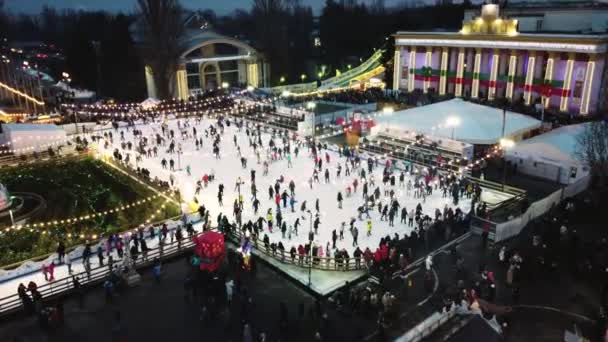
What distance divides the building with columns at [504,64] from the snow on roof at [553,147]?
23.2 ft

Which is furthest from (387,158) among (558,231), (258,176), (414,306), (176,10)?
(176,10)

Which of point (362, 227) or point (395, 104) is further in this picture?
point (395, 104)

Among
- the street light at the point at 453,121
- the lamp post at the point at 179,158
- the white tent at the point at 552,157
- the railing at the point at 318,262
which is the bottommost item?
the railing at the point at 318,262

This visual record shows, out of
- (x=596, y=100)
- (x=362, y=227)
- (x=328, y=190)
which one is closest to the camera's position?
(x=362, y=227)

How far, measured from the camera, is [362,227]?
61.0 feet

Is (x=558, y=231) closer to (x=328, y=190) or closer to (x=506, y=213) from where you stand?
(x=506, y=213)

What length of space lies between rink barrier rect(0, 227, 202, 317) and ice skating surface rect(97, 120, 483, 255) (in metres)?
3.72

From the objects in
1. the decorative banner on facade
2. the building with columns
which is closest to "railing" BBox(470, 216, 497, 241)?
the building with columns

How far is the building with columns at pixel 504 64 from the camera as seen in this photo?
1309 inches

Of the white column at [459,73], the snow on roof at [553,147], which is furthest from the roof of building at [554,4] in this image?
the snow on roof at [553,147]

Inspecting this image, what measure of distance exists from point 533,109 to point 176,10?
32.4 meters

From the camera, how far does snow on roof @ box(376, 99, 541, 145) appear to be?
84.4 ft

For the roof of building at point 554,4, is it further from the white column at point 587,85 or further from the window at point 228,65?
the window at point 228,65

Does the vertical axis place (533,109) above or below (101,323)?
above
